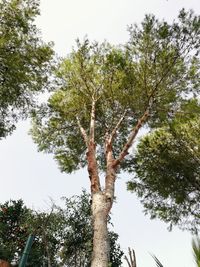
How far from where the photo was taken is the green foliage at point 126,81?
1170 cm

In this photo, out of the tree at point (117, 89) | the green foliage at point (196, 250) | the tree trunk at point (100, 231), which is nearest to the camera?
the green foliage at point (196, 250)

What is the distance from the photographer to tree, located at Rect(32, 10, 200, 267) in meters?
11.6

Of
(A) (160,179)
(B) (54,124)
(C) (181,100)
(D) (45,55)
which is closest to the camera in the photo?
(D) (45,55)

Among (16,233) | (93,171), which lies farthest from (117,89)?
(16,233)

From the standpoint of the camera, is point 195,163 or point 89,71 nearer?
point 89,71

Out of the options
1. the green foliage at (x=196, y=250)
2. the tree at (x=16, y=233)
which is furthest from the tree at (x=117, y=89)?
the green foliage at (x=196, y=250)

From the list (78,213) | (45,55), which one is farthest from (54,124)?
(78,213)

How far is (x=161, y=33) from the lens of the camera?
11.5 metres

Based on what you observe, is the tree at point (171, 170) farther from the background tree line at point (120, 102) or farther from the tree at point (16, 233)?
the tree at point (16, 233)

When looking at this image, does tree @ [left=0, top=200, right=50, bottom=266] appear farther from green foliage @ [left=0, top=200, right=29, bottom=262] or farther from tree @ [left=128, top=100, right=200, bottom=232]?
tree @ [left=128, top=100, right=200, bottom=232]

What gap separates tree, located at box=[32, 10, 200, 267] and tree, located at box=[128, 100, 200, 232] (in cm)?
137

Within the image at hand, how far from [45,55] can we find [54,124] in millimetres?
3177

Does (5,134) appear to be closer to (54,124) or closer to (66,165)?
(54,124)

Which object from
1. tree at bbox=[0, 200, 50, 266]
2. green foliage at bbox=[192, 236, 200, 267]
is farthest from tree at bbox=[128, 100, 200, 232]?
green foliage at bbox=[192, 236, 200, 267]
